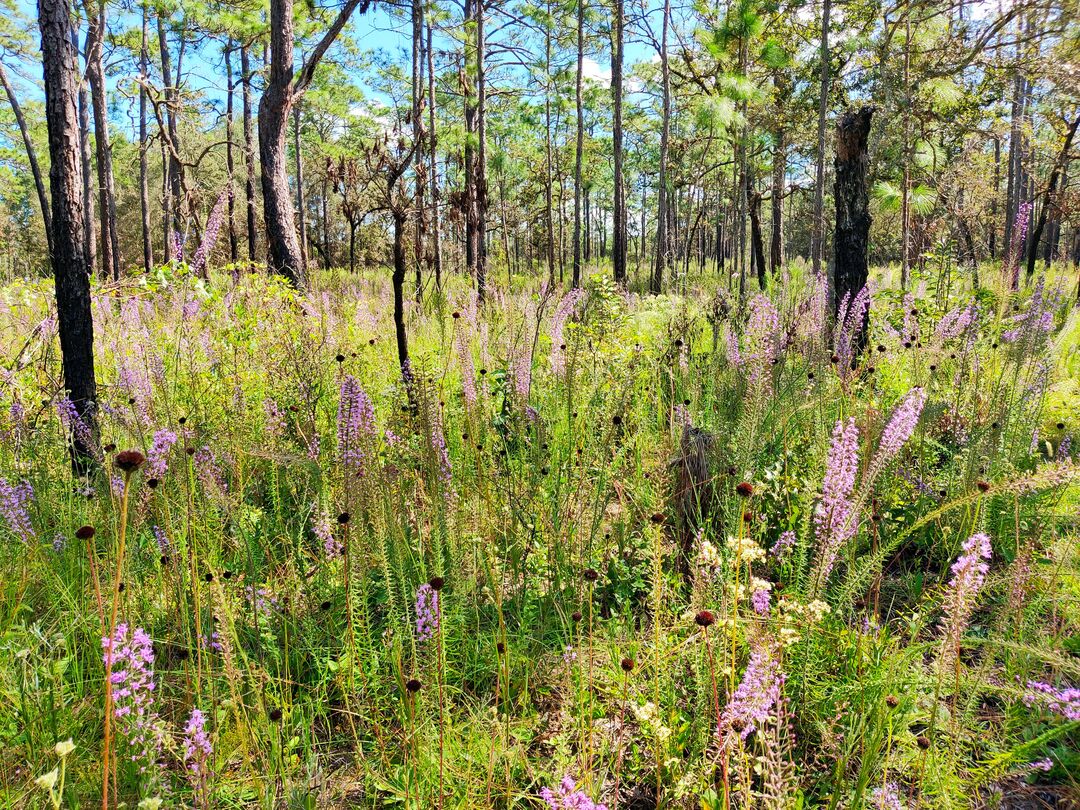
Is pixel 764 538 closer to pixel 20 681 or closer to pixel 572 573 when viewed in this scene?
pixel 572 573

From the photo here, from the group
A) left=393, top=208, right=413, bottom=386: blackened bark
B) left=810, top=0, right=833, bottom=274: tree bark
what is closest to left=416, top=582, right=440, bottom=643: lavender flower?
left=393, top=208, right=413, bottom=386: blackened bark

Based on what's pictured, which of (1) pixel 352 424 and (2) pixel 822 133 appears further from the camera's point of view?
(2) pixel 822 133

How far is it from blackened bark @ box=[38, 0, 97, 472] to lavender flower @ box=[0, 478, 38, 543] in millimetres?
371

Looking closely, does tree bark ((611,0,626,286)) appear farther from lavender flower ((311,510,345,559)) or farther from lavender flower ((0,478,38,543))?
lavender flower ((0,478,38,543))

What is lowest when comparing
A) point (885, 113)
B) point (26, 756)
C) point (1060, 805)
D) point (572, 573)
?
point (1060, 805)

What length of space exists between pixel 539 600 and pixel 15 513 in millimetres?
2109

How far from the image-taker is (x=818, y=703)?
6.04ft

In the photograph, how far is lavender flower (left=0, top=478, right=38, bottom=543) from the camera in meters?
2.39

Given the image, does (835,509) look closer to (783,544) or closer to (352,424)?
(783,544)

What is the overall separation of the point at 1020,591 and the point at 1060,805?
0.56 meters

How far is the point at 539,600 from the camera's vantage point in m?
2.42

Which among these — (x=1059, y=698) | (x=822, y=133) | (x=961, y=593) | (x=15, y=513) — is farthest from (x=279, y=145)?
(x=822, y=133)

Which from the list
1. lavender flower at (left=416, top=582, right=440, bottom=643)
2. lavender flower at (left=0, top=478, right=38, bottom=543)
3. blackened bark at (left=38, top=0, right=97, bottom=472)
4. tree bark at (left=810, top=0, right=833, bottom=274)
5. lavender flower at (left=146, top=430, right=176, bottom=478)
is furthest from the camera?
tree bark at (left=810, top=0, right=833, bottom=274)

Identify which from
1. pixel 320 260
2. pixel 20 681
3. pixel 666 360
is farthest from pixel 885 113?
pixel 320 260
